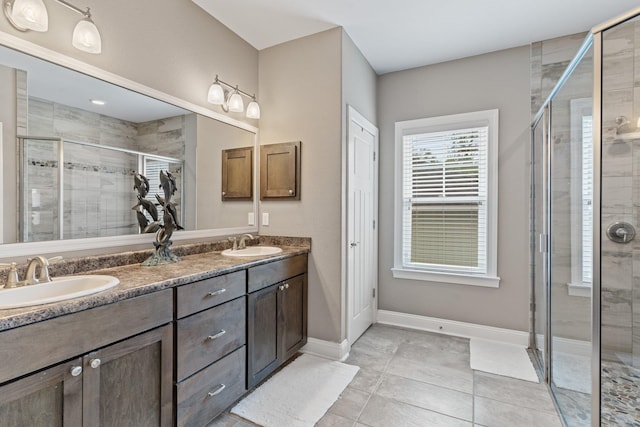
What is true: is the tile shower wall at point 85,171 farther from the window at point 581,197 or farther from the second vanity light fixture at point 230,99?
the window at point 581,197

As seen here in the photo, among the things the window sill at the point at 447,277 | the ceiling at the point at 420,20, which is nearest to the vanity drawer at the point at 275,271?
the window sill at the point at 447,277

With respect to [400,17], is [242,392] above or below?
below

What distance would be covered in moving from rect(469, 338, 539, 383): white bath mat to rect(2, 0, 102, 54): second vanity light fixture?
328 cm

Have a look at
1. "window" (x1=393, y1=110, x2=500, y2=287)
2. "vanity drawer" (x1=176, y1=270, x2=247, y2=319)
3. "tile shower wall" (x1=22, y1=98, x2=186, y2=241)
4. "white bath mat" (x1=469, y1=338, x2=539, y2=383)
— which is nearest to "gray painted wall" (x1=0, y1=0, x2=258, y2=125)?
"tile shower wall" (x1=22, y1=98, x2=186, y2=241)

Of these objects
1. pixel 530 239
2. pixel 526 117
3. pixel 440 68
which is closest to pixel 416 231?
pixel 530 239

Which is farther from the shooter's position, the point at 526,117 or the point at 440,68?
the point at 440,68

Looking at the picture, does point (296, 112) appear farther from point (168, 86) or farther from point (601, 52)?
point (601, 52)

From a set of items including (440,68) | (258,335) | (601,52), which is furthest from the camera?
(440,68)

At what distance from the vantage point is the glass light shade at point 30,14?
1330 millimetres

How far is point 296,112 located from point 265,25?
728 mm

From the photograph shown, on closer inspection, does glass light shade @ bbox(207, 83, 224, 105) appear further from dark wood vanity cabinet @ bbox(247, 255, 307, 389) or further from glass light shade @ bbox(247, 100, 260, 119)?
dark wood vanity cabinet @ bbox(247, 255, 307, 389)

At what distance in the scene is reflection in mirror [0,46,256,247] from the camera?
138 centimetres

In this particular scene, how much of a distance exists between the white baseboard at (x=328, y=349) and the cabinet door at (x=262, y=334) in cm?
45

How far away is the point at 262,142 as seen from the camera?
285 centimetres
